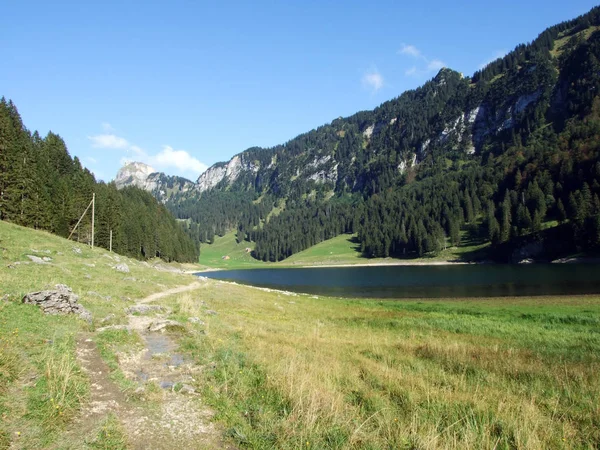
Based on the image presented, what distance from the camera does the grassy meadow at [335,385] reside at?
7.65 meters

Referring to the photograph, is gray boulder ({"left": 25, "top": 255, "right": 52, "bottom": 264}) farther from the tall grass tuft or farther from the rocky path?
the tall grass tuft

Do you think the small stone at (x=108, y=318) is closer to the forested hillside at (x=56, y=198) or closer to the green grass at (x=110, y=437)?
the green grass at (x=110, y=437)

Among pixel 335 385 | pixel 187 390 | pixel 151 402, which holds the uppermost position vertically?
pixel 151 402

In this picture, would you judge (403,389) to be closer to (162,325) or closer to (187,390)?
(187,390)

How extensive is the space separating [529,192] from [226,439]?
17278cm

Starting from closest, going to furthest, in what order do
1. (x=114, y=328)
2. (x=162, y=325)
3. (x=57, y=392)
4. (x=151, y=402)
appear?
(x=57, y=392)
(x=151, y=402)
(x=114, y=328)
(x=162, y=325)

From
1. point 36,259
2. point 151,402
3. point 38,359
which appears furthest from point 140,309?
point 36,259

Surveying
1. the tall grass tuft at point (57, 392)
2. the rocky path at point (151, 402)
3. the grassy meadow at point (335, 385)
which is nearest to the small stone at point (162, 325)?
the grassy meadow at point (335, 385)

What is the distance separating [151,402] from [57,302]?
10.8 m

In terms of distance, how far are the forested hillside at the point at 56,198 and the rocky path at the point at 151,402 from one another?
5441 centimetres

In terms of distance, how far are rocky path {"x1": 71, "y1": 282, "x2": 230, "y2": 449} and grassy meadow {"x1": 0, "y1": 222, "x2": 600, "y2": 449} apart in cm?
28

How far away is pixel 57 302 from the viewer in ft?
53.6

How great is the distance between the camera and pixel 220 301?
120ft

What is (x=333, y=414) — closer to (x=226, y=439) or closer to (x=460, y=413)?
(x=226, y=439)
